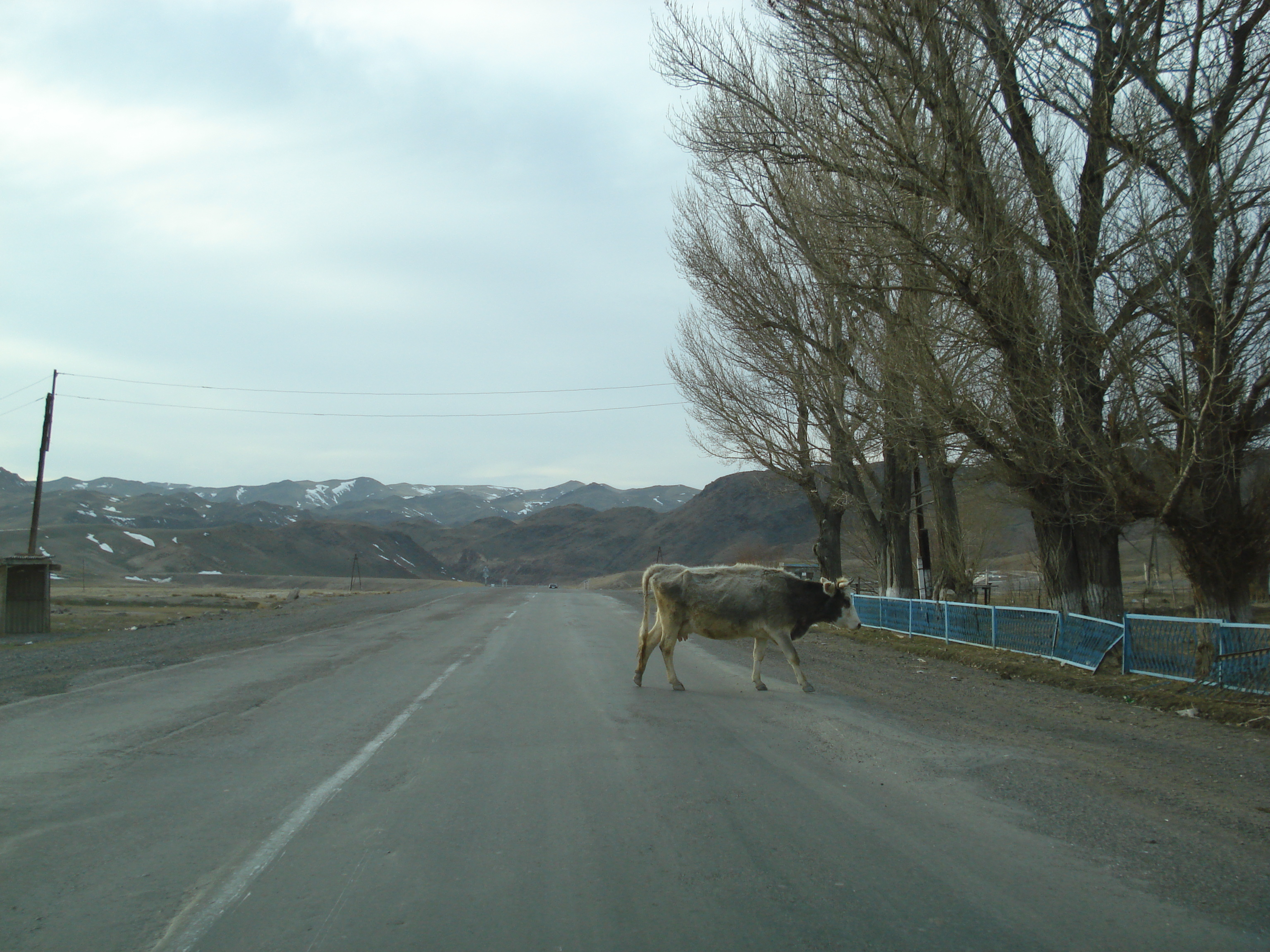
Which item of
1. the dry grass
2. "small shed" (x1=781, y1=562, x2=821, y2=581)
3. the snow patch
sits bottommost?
the dry grass

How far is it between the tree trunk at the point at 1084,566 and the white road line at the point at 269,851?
12062 millimetres

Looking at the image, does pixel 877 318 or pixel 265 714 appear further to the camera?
pixel 877 318

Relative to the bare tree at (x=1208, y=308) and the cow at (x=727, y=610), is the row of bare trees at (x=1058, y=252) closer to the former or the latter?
the bare tree at (x=1208, y=308)

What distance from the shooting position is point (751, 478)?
3144 cm

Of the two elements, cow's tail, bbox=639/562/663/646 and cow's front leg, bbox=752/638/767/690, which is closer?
cow's front leg, bbox=752/638/767/690

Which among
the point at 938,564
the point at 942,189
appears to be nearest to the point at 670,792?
the point at 942,189

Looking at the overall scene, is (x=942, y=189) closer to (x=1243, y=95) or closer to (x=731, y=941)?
(x=1243, y=95)

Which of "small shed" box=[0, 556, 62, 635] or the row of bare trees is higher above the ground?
the row of bare trees

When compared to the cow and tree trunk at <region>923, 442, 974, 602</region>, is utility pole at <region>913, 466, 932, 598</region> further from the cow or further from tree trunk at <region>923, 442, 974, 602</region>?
the cow

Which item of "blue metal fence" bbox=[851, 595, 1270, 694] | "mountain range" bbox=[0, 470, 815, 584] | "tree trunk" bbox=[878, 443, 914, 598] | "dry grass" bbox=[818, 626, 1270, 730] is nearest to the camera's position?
"dry grass" bbox=[818, 626, 1270, 730]

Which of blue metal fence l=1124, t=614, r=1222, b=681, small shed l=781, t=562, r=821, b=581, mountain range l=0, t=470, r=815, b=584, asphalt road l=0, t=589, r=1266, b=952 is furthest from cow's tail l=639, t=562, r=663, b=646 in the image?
mountain range l=0, t=470, r=815, b=584

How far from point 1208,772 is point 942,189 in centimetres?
972

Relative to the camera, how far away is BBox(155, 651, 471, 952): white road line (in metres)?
3.67

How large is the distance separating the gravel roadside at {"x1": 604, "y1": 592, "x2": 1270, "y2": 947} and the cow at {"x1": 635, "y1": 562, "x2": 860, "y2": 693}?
698 millimetres
